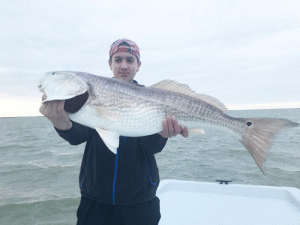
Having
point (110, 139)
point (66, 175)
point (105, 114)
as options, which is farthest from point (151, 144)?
point (66, 175)

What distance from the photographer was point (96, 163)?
9.86 ft

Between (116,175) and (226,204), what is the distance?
3.65 metres

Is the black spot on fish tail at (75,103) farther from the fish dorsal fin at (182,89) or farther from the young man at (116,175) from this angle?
the fish dorsal fin at (182,89)

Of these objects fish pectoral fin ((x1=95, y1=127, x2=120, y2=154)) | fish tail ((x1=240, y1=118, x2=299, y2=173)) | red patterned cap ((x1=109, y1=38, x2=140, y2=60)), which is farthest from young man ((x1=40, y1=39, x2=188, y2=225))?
red patterned cap ((x1=109, y1=38, x2=140, y2=60))

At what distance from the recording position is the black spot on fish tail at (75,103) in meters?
2.86

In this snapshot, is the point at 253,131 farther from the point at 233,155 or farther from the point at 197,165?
the point at 233,155

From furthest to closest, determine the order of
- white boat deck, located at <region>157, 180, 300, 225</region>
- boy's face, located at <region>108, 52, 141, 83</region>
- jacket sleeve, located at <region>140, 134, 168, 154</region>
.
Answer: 1. white boat deck, located at <region>157, 180, 300, 225</region>
2. boy's face, located at <region>108, 52, 141, 83</region>
3. jacket sleeve, located at <region>140, 134, 168, 154</region>

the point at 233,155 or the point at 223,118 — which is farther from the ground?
the point at 223,118

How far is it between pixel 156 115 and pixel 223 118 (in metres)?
1.04

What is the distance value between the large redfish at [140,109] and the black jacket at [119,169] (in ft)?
0.87

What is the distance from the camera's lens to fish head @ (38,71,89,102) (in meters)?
2.90

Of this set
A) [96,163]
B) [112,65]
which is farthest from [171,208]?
[112,65]

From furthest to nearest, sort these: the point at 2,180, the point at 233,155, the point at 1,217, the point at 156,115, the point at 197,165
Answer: the point at 233,155 < the point at 197,165 < the point at 2,180 < the point at 1,217 < the point at 156,115

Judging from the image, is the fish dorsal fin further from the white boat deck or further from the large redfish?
the white boat deck
